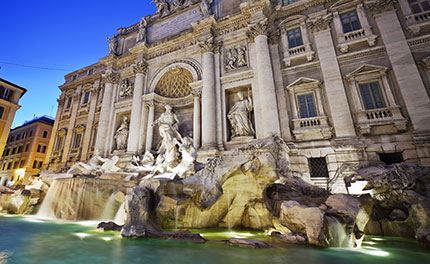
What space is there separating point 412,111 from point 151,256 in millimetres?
12592

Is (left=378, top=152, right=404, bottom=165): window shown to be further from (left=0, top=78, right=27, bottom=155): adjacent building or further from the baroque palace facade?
(left=0, top=78, right=27, bottom=155): adjacent building

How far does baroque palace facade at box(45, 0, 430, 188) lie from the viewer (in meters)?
10.1

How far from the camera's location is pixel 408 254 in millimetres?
3980

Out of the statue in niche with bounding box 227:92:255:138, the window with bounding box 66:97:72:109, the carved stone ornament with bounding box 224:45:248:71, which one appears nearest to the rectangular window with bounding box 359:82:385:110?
the statue in niche with bounding box 227:92:255:138

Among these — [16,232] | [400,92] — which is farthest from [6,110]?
[400,92]

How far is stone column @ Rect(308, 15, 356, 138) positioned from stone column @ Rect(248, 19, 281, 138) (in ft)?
9.71

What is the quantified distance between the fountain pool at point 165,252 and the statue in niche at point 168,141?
20.3 feet

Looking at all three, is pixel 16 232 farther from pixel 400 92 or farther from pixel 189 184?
pixel 400 92

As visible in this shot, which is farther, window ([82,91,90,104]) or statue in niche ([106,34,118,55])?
window ([82,91,90,104])

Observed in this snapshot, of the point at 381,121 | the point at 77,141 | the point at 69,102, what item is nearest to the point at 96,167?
the point at 77,141

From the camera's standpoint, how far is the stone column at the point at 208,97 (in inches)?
507

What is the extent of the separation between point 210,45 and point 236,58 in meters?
2.21

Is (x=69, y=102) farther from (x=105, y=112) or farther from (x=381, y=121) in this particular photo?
(x=381, y=121)

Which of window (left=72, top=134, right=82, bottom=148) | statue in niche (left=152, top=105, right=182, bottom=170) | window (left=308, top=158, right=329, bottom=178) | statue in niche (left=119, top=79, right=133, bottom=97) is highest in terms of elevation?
statue in niche (left=119, top=79, right=133, bottom=97)
